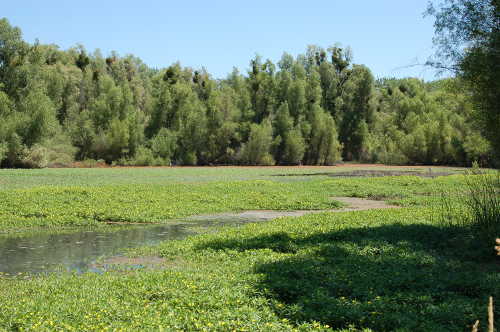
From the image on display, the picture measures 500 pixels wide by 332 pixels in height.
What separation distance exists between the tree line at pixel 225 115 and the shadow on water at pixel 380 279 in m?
50.5

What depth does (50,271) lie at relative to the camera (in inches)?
480

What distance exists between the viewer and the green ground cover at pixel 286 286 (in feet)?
25.5

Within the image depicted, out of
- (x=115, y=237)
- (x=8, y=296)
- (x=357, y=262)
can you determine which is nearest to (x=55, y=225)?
(x=115, y=237)

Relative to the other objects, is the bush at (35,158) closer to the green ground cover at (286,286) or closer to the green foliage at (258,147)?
the green foliage at (258,147)

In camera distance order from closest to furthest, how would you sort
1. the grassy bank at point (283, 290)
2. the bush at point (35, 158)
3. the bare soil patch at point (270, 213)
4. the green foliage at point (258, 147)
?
the grassy bank at point (283, 290) → the bare soil patch at point (270, 213) → the bush at point (35, 158) → the green foliage at point (258, 147)

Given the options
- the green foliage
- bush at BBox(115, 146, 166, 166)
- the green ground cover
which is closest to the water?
the green ground cover

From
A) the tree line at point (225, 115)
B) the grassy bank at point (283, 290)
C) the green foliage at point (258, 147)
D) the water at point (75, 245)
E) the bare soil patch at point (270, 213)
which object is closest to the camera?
the grassy bank at point (283, 290)

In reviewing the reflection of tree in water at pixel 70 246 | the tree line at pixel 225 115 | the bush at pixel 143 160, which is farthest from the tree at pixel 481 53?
the bush at pixel 143 160

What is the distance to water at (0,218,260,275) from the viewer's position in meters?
12.9

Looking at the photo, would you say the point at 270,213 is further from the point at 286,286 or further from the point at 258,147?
the point at 258,147

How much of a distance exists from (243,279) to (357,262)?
2975 millimetres

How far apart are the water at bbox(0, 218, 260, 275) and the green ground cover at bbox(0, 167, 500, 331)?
53.2 inches

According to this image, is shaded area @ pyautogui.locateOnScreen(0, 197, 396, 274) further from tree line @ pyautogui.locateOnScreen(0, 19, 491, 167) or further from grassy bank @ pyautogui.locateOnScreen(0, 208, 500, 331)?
tree line @ pyautogui.locateOnScreen(0, 19, 491, 167)

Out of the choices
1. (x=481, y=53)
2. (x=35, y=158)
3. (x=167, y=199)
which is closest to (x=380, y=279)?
(x=481, y=53)
